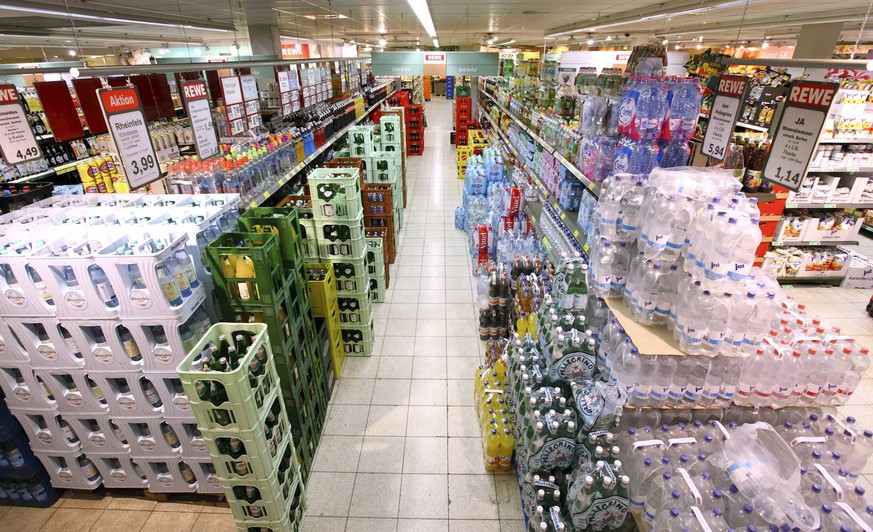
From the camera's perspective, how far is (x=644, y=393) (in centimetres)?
233

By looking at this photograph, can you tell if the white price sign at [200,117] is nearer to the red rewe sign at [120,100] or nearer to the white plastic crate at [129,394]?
the red rewe sign at [120,100]


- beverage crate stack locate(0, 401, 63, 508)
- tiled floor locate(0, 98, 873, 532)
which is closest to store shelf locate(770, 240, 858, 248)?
tiled floor locate(0, 98, 873, 532)

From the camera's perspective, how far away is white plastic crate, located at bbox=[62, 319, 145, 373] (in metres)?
2.48

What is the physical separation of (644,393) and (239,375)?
7.20 feet

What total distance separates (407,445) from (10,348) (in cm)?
279

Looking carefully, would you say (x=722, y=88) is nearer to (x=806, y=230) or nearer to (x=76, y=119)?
(x=806, y=230)

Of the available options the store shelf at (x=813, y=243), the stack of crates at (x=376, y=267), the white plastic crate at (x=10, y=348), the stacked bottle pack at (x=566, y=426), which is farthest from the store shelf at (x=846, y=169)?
the white plastic crate at (x=10, y=348)

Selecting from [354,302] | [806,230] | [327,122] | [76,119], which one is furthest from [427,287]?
[806,230]

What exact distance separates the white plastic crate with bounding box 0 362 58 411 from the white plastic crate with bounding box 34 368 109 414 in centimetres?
4

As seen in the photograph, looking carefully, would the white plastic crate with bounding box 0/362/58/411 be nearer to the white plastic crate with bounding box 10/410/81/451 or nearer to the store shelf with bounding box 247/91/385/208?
the white plastic crate with bounding box 10/410/81/451

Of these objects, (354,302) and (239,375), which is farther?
(354,302)

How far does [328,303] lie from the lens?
3994 millimetres

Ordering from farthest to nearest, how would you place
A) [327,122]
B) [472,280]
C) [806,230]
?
[327,122], [472,280], [806,230]

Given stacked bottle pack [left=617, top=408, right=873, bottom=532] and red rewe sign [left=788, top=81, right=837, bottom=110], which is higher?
red rewe sign [left=788, top=81, right=837, bottom=110]
